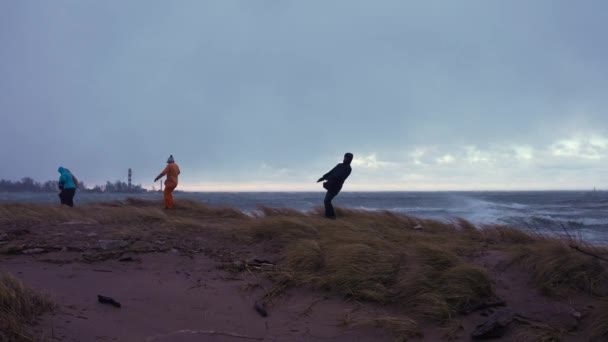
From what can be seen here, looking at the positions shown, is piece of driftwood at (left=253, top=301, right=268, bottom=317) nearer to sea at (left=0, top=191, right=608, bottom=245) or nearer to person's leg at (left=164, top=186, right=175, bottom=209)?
sea at (left=0, top=191, right=608, bottom=245)

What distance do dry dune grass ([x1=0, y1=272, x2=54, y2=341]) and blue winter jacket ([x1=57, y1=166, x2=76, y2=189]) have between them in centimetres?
1030

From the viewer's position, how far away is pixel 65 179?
12898 mm

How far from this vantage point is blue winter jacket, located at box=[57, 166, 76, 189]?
12.7 m

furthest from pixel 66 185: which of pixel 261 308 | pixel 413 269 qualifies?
pixel 413 269

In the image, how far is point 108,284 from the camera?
4.50 meters

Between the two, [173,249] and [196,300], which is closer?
[196,300]

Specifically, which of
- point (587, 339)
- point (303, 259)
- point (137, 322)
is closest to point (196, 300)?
point (137, 322)

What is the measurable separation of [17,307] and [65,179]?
36.7ft

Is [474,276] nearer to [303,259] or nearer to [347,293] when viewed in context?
[347,293]

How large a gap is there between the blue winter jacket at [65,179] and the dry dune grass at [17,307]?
10.3 m

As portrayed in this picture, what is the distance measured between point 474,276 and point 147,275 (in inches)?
153

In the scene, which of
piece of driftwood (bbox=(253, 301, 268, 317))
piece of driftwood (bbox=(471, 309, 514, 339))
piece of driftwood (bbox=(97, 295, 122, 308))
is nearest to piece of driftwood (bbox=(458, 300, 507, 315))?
piece of driftwood (bbox=(471, 309, 514, 339))

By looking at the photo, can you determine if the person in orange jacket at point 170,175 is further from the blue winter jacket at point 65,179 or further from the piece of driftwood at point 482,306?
the piece of driftwood at point 482,306

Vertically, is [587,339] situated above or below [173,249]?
below
